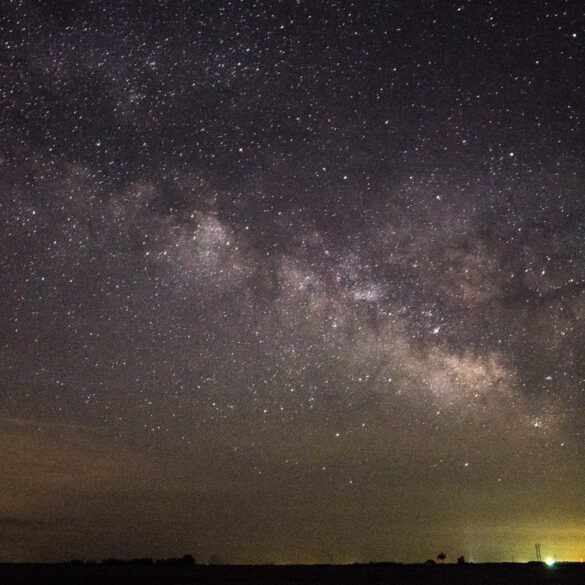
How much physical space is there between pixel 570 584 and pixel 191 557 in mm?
71815

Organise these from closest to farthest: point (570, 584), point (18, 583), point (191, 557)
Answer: point (18, 583) < point (570, 584) < point (191, 557)

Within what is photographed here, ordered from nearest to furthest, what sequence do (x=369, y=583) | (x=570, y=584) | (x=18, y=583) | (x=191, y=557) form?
(x=18, y=583) < (x=570, y=584) < (x=369, y=583) < (x=191, y=557)

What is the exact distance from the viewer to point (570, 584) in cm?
3709

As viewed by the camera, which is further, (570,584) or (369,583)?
(369,583)

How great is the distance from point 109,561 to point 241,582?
69.7 m

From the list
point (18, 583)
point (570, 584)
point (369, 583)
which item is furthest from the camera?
point (369, 583)

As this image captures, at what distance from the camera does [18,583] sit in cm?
3409

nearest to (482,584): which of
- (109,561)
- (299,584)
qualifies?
(299,584)

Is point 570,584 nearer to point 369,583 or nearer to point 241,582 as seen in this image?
point 369,583

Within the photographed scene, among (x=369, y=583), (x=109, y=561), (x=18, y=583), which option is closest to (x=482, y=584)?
(x=369, y=583)

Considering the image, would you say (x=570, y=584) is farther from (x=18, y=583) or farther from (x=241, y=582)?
(x=18, y=583)

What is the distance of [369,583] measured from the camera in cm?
4056

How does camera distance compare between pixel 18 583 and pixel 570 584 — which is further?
pixel 570 584

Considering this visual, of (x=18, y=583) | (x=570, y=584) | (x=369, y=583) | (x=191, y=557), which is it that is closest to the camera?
(x=18, y=583)
